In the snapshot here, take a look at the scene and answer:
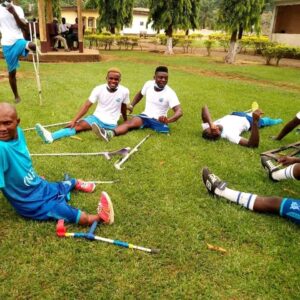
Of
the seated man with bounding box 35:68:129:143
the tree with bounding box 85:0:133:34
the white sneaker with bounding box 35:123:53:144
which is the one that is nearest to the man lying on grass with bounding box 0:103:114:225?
the white sneaker with bounding box 35:123:53:144

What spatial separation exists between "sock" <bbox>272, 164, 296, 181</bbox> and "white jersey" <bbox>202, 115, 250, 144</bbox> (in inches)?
58.1

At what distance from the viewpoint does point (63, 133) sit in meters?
5.50

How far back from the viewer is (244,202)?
12.0ft

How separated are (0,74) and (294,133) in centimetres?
905

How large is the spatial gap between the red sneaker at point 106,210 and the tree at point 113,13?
77.7 feet

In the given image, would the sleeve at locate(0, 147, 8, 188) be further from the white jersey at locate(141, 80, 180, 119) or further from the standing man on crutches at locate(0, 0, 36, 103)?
the standing man on crutches at locate(0, 0, 36, 103)

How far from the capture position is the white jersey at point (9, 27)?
7020mm

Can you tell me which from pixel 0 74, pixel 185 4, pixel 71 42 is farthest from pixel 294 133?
pixel 185 4

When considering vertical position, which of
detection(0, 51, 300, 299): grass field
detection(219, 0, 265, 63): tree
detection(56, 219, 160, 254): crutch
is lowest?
detection(0, 51, 300, 299): grass field

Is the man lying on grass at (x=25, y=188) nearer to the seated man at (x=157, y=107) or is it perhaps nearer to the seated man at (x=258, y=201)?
the seated man at (x=258, y=201)

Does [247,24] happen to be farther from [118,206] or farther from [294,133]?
[118,206]

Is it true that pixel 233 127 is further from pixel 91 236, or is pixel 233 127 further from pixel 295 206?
pixel 91 236

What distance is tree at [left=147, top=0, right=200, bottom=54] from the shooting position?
21.1 meters

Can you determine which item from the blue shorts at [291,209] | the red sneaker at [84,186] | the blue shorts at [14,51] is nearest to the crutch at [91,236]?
the red sneaker at [84,186]
